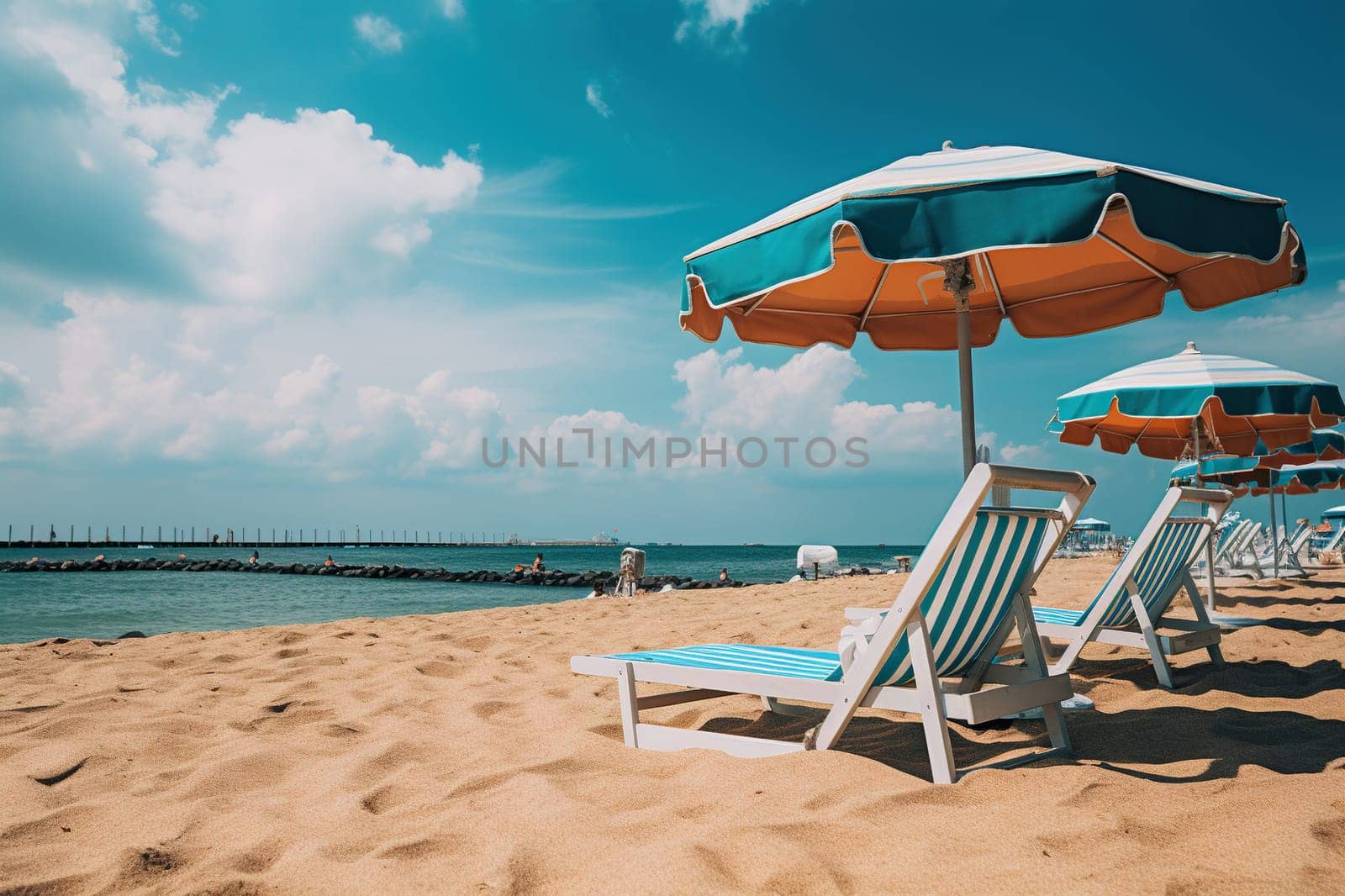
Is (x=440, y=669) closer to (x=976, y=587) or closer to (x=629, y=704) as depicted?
(x=629, y=704)

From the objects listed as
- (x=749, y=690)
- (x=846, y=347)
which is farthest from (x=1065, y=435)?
(x=749, y=690)

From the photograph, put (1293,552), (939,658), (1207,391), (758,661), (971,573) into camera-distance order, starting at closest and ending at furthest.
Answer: (971,573)
(939,658)
(758,661)
(1207,391)
(1293,552)

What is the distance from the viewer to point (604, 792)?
2447 millimetres

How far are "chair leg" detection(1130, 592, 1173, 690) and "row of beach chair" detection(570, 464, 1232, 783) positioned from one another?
0.40 m

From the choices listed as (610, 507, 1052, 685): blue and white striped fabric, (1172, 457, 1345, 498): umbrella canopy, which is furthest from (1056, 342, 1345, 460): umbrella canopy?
(1172, 457, 1345, 498): umbrella canopy

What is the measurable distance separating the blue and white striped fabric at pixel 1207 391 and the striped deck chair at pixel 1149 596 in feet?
5.58

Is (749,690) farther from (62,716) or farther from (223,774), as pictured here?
(62,716)

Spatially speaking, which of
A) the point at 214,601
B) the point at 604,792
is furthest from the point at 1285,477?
the point at 214,601

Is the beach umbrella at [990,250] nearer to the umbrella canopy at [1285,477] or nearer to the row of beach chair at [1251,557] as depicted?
the umbrella canopy at [1285,477]

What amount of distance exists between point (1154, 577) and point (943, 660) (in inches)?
72.6

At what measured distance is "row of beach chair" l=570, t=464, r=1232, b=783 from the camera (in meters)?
2.45

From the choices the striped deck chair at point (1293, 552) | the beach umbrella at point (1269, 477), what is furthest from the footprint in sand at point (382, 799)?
the striped deck chair at point (1293, 552)

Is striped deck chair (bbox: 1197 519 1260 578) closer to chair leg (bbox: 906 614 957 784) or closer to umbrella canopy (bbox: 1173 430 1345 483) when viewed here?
A: umbrella canopy (bbox: 1173 430 1345 483)

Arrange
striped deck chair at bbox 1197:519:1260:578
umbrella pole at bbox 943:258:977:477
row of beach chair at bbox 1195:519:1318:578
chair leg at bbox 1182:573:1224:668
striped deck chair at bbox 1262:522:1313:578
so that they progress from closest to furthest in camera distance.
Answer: umbrella pole at bbox 943:258:977:477 → chair leg at bbox 1182:573:1224:668 → striped deck chair at bbox 1197:519:1260:578 → row of beach chair at bbox 1195:519:1318:578 → striped deck chair at bbox 1262:522:1313:578
